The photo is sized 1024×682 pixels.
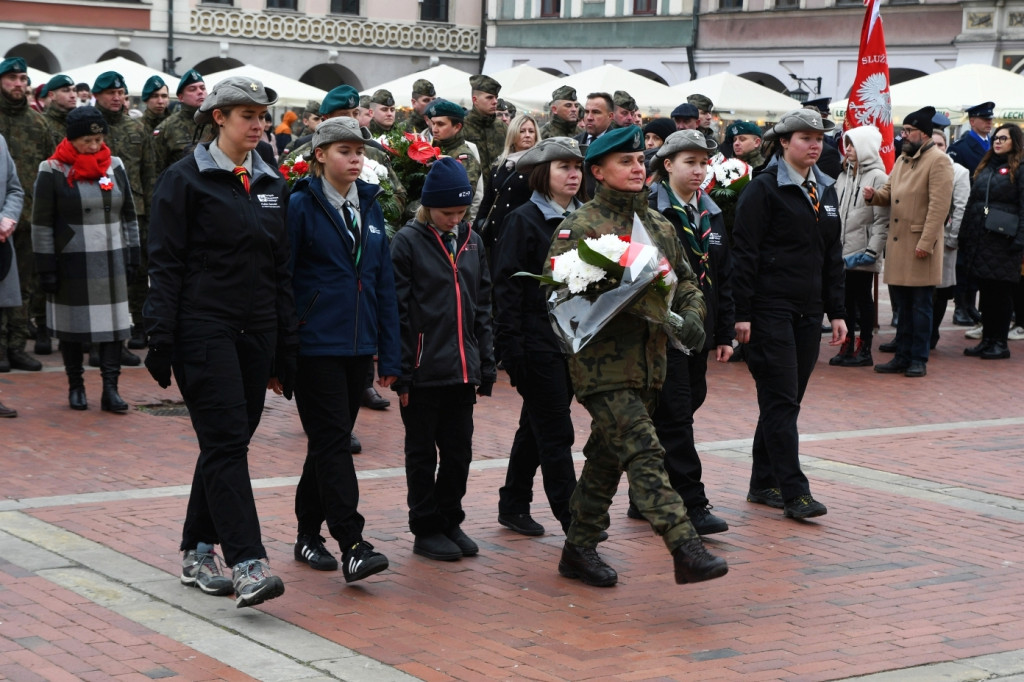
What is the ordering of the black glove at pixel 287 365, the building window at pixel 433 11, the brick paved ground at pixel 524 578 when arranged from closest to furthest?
the brick paved ground at pixel 524 578 < the black glove at pixel 287 365 < the building window at pixel 433 11

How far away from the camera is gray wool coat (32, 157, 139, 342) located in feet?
33.6

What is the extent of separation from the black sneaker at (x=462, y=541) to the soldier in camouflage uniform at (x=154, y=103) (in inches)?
283

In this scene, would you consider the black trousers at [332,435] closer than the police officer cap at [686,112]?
Yes

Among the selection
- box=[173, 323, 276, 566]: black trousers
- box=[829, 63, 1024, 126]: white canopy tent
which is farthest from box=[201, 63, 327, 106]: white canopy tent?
box=[173, 323, 276, 566]: black trousers

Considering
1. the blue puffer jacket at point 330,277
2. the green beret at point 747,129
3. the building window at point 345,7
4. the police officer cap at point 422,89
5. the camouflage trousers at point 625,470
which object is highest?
the building window at point 345,7

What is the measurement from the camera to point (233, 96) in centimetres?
602

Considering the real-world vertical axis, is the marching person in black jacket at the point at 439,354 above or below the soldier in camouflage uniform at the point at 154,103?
below

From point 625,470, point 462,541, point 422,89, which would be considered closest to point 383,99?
point 422,89

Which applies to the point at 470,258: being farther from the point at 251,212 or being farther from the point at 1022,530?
the point at 1022,530

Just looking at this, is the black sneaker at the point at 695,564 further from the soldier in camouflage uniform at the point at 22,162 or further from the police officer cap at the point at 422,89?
the police officer cap at the point at 422,89

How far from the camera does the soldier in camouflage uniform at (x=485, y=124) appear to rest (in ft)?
44.0

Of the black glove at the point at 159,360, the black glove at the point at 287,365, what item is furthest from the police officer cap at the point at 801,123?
the black glove at the point at 159,360

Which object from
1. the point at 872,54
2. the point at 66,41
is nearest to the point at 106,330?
the point at 872,54

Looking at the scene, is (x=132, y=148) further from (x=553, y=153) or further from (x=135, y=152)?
(x=553, y=153)
